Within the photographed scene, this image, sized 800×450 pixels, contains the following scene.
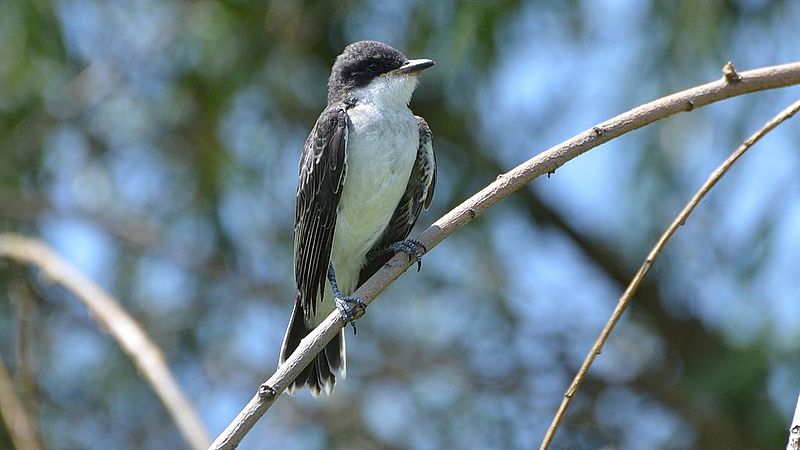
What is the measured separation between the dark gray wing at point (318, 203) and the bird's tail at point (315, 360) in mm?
50

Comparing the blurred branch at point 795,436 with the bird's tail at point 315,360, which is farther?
the bird's tail at point 315,360

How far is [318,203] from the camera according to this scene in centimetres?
416

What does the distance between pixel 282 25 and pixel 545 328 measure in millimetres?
2446

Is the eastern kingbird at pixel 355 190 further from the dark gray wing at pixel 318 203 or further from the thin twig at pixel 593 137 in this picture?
the thin twig at pixel 593 137

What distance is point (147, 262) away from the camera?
274 inches

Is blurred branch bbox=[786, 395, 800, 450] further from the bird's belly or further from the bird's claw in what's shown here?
the bird's belly

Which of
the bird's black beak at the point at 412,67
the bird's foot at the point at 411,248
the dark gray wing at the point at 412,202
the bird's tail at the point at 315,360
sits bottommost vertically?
the bird's foot at the point at 411,248

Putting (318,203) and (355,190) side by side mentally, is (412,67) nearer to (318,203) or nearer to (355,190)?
(355,190)

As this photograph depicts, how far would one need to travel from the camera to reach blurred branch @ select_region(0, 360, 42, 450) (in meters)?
3.11

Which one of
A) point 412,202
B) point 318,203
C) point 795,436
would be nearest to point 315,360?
point 318,203

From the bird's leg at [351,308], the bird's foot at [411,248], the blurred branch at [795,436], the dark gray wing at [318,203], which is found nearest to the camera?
the blurred branch at [795,436]

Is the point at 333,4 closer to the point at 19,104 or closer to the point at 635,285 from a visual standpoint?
the point at 19,104

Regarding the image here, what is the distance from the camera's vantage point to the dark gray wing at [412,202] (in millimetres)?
4312

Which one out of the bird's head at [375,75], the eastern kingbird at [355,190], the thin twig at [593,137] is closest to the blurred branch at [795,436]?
the thin twig at [593,137]
